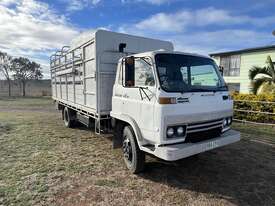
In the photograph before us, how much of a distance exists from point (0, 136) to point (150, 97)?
21.0ft

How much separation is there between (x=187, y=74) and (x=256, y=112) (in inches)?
286

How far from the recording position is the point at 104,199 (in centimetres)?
354

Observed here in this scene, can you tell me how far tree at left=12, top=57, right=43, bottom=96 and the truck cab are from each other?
115 ft

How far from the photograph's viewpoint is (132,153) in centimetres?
437

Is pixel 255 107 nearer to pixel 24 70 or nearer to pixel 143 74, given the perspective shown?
pixel 143 74

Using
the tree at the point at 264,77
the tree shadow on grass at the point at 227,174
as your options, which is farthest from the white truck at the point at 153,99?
the tree at the point at 264,77

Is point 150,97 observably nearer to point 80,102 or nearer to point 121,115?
point 121,115

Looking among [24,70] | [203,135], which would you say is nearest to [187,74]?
[203,135]

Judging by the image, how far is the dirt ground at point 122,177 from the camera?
11.7 feet

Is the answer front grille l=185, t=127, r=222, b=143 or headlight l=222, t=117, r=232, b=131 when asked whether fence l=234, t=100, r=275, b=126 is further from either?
front grille l=185, t=127, r=222, b=143

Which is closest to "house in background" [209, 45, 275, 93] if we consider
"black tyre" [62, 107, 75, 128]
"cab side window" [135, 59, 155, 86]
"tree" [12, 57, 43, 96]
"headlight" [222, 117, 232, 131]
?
"black tyre" [62, 107, 75, 128]

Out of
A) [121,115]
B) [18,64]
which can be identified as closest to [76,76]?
[121,115]

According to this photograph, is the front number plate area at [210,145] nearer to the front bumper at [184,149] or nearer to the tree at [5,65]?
the front bumper at [184,149]

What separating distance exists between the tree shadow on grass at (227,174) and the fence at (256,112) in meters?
4.16
